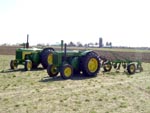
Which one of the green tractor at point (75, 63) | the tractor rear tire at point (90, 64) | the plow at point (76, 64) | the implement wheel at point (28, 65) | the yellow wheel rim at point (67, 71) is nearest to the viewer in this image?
the yellow wheel rim at point (67, 71)

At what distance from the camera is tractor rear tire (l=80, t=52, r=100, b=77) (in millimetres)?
14344

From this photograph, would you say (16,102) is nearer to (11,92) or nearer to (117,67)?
(11,92)

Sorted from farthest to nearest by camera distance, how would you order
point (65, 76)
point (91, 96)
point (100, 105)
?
point (65, 76), point (91, 96), point (100, 105)

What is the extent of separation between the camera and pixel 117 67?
18.6m

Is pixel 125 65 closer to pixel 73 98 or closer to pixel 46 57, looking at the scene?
pixel 46 57

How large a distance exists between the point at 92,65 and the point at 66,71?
193cm

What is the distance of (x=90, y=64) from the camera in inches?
576

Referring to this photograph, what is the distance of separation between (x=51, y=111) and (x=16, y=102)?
1480 mm

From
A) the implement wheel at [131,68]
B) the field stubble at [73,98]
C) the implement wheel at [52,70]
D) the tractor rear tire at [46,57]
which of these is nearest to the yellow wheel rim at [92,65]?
the implement wheel at [52,70]

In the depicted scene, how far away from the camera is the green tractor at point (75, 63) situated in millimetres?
13922

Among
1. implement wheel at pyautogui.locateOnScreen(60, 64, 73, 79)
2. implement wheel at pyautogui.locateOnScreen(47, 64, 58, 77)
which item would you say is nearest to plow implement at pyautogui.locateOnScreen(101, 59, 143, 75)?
implement wheel at pyautogui.locateOnScreen(47, 64, 58, 77)

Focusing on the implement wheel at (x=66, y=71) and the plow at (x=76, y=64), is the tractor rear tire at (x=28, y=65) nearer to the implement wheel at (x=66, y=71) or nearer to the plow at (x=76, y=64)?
the plow at (x=76, y=64)

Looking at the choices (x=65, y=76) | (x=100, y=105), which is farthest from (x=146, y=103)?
(x=65, y=76)

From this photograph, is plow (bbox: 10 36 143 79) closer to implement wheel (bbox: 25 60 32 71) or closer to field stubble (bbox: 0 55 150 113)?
implement wheel (bbox: 25 60 32 71)
